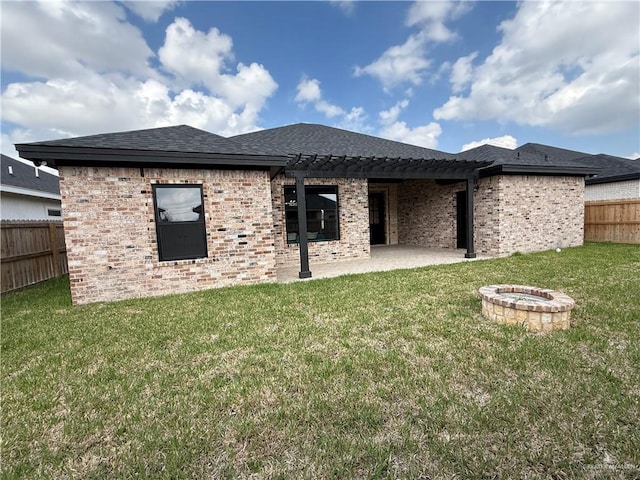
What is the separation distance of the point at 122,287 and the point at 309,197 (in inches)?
232

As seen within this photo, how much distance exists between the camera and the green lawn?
1750mm

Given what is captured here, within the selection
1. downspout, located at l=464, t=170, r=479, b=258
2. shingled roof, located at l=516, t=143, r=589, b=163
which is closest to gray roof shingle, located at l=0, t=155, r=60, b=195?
downspout, located at l=464, t=170, r=479, b=258

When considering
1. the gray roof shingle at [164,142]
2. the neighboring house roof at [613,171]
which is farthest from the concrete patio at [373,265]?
the neighboring house roof at [613,171]

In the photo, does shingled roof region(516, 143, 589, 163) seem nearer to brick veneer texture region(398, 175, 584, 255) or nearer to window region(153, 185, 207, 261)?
brick veneer texture region(398, 175, 584, 255)

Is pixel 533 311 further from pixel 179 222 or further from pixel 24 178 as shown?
pixel 24 178

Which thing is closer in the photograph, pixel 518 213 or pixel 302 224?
pixel 302 224

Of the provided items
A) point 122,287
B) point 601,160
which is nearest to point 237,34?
point 122,287

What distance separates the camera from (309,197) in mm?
9742

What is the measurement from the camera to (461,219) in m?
11.0

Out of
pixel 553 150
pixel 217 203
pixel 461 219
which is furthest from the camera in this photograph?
pixel 553 150

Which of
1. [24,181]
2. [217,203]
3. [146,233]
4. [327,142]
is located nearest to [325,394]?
[217,203]

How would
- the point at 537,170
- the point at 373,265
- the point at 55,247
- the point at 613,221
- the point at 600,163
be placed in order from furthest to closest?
the point at 600,163
the point at 613,221
the point at 537,170
the point at 55,247
the point at 373,265

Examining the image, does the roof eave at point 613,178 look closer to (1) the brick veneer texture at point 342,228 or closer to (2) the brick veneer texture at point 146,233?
(1) the brick veneer texture at point 342,228

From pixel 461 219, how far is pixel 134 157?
10.6 metres
